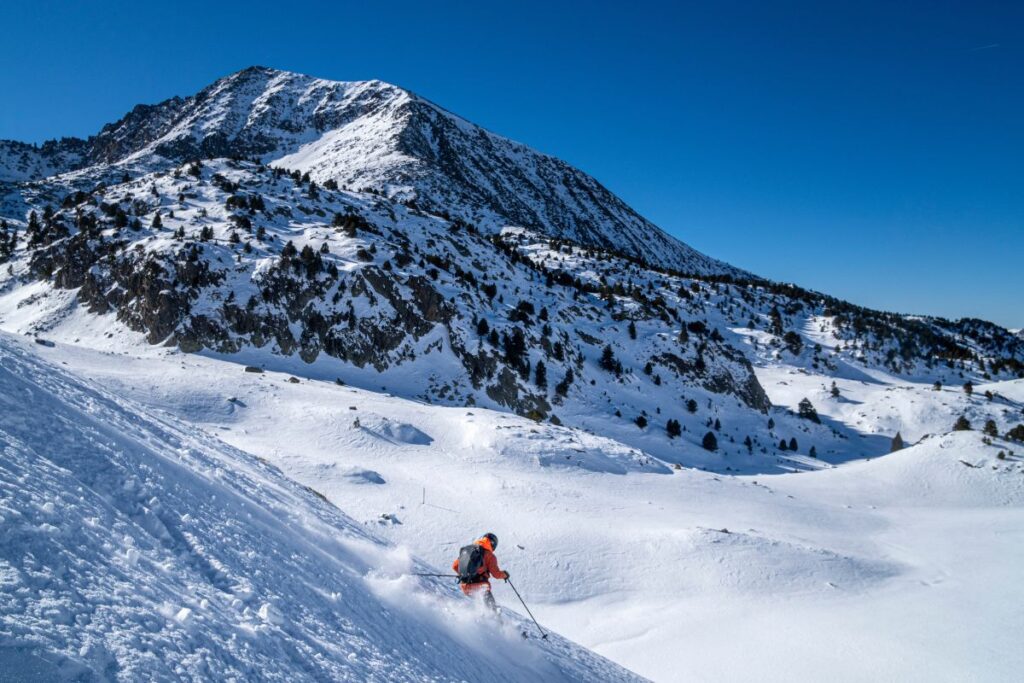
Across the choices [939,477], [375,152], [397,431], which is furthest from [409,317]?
[375,152]

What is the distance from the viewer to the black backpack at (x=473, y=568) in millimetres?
8289

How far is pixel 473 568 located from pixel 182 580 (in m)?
4.82

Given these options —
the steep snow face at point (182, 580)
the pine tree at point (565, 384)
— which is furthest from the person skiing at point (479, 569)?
the pine tree at point (565, 384)

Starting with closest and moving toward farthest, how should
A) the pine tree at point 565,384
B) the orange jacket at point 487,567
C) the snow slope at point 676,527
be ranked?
the orange jacket at point 487,567 → the snow slope at point 676,527 → the pine tree at point 565,384

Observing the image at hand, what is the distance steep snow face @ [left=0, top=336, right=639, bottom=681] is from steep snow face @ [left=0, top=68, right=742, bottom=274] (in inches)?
3442

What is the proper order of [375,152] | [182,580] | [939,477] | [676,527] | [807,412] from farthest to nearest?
[375,152] → [807,412] → [939,477] → [676,527] → [182,580]

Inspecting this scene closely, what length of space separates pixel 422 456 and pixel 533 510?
6021 mm

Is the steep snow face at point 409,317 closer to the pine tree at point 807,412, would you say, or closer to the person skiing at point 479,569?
the pine tree at point 807,412

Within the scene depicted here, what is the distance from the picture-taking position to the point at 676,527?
16.3 metres

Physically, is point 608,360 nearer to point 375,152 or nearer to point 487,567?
point 487,567

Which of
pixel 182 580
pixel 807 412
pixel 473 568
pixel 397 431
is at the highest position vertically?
pixel 807 412

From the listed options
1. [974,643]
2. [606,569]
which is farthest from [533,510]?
[974,643]

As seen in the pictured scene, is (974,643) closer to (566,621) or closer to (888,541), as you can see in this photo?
(888,541)

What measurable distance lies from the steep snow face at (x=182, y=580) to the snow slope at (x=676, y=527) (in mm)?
4626
